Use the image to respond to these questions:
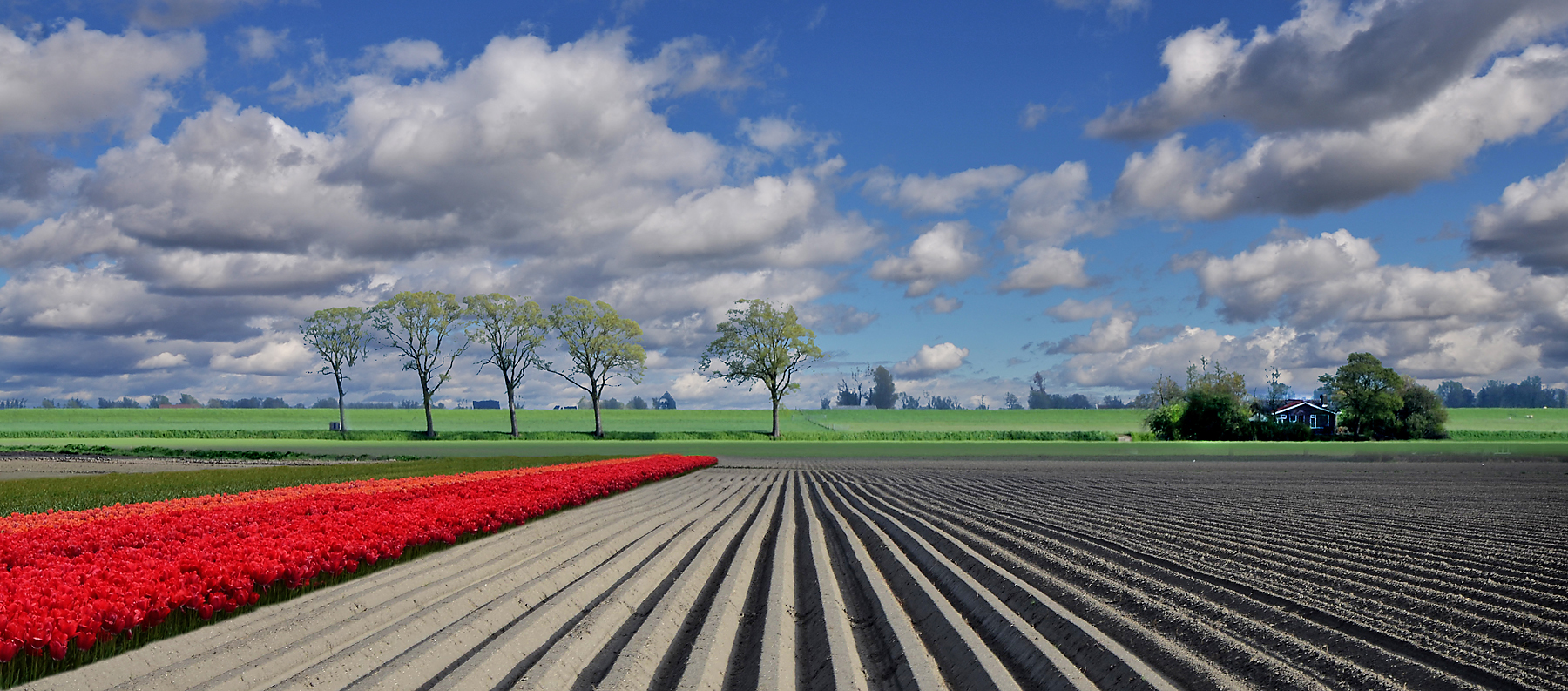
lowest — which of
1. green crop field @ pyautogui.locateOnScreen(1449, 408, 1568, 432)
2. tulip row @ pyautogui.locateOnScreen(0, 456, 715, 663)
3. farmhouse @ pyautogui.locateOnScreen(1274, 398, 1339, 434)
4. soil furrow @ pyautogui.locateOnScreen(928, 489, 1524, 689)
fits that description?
green crop field @ pyautogui.locateOnScreen(1449, 408, 1568, 432)

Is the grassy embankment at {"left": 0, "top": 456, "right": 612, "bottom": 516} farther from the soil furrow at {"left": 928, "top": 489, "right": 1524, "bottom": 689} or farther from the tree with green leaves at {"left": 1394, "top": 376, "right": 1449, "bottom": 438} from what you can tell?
the tree with green leaves at {"left": 1394, "top": 376, "right": 1449, "bottom": 438}

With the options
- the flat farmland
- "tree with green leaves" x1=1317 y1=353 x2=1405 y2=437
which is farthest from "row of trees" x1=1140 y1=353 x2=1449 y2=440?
the flat farmland

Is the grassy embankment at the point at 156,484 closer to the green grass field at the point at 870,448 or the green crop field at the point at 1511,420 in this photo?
the green grass field at the point at 870,448

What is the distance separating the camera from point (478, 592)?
886 cm

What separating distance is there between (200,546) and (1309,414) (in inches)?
3758

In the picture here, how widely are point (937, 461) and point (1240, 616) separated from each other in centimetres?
3905

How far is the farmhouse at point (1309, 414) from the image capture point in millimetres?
81688

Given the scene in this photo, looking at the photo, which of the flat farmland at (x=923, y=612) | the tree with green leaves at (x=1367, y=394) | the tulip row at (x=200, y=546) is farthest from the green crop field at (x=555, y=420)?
the flat farmland at (x=923, y=612)

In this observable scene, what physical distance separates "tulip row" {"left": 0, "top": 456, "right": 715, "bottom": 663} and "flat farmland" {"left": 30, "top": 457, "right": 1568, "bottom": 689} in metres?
0.30

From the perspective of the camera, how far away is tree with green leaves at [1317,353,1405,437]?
240ft

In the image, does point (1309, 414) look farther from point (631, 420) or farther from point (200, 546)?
point (200, 546)

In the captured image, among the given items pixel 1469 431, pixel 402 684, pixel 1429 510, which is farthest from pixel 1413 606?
pixel 1469 431

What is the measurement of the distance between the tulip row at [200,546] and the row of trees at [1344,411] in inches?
2623

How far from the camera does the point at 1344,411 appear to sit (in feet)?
250
